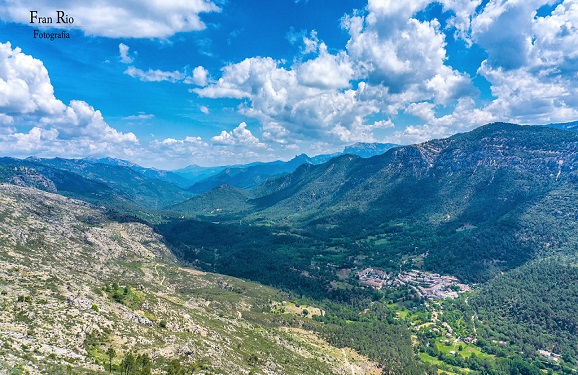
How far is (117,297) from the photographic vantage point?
382 ft

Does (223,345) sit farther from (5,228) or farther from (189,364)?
(5,228)

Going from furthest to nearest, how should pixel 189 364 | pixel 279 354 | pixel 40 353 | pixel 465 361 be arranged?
pixel 465 361
pixel 279 354
pixel 189 364
pixel 40 353

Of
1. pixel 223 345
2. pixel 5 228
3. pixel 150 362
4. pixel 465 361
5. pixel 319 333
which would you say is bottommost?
pixel 465 361

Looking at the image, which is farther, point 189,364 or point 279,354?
point 279,354

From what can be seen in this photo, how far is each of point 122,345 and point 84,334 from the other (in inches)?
378

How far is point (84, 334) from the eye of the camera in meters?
81.4

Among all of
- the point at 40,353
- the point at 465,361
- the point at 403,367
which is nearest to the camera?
the point at 40,353

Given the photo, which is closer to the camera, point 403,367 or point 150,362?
point 150,362

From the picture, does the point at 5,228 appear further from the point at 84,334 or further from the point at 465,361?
the point at 465,361

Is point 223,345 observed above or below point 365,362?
above

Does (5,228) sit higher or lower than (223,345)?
higher

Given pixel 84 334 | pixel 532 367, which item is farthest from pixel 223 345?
pixel 532 367

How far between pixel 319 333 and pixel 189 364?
122298mm

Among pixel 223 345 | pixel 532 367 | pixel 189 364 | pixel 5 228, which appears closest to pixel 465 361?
pixel 532 367
